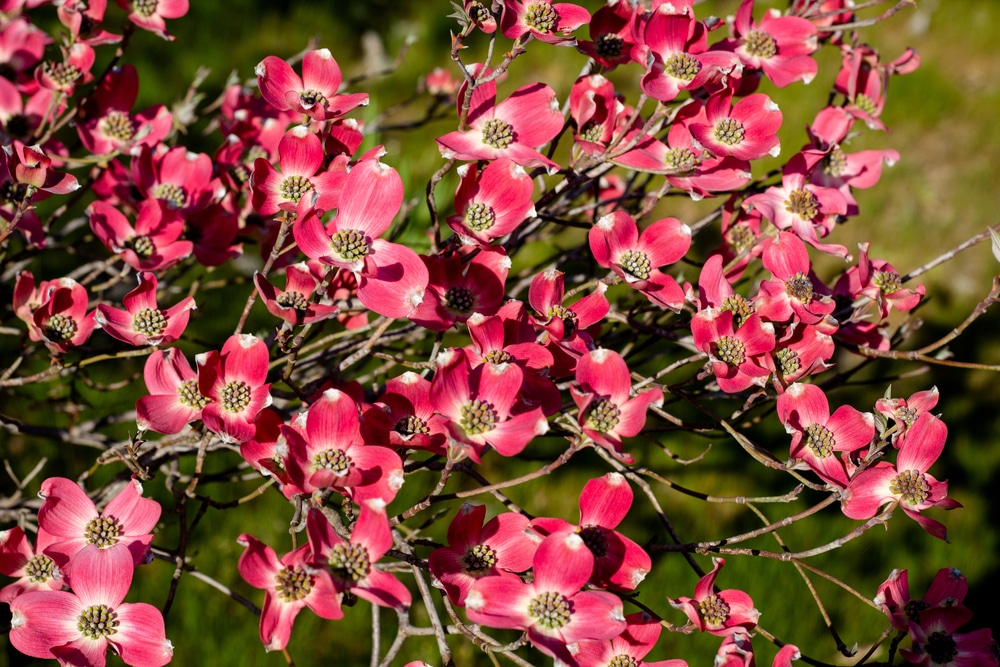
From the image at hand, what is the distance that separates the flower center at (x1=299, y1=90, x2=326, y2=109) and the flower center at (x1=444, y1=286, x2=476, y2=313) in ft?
1.02

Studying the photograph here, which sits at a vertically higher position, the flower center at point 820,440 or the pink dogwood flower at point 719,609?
the flower center at point 820,440

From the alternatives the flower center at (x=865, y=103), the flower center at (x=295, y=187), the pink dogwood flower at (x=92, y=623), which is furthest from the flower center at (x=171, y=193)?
the flower center at (x=865, y=103)

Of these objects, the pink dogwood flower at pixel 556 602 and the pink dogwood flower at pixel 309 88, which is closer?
the pink dogwood flower at pixel 556 602

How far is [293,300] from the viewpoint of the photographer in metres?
1.19

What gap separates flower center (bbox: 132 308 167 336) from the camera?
1.21 meters

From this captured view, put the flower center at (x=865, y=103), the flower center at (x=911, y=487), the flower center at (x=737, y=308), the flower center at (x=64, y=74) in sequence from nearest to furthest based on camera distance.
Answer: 1. the flower center at (x=911, y=487)
2. the flower center at (x=737, y=308)
3. the flower center at (x=64, y=74)
4. the flower center at (x=865, y=103)

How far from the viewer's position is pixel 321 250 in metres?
1.11

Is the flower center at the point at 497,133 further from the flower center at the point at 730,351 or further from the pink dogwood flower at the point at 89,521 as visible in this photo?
the pink dogwood flower at the point at 89,521

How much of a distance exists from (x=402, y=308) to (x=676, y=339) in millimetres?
463

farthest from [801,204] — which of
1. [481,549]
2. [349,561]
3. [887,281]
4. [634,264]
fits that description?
[349,561]

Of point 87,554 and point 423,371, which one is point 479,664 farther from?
point 87,554

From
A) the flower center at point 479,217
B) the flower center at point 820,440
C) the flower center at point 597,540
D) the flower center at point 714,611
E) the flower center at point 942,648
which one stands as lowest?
the flower center at point 942,648

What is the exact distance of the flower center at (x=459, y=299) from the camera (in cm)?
116

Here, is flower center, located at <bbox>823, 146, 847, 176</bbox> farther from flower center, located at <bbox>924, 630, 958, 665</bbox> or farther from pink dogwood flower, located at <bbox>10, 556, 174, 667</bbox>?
pink dogwood flower, located at <bbox>10, 556, 174, 667</bbox>
